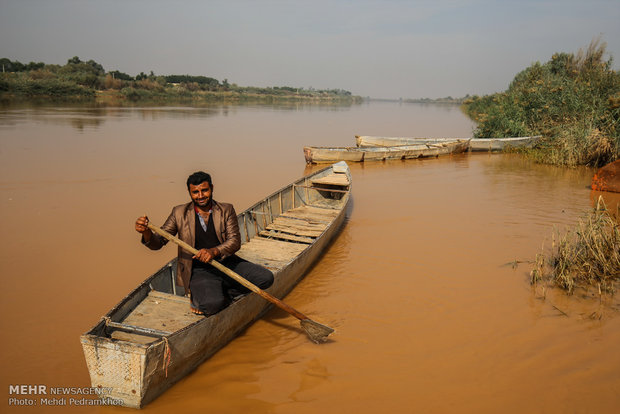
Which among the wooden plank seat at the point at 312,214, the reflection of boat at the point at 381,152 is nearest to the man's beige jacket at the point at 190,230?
the wooden plank seat at the point at 312,214

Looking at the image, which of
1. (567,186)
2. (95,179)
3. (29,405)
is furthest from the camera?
(567,186)

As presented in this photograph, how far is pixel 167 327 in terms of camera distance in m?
3.58

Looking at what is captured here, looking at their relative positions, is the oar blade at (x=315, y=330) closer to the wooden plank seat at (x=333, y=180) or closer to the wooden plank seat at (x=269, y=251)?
the wooden plank seat at (x=269, y=251)

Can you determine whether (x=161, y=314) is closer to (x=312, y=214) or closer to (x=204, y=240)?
(x=204, y=240)

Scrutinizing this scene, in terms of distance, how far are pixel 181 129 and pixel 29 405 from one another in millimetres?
19555

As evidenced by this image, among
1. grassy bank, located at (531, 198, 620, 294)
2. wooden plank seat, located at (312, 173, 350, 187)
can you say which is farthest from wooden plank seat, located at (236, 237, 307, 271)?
grassy bank, located at (531, 198, 620, 294)

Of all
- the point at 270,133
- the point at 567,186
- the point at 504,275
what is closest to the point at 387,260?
the point at 504,275

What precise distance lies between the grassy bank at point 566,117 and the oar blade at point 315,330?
10.4 m

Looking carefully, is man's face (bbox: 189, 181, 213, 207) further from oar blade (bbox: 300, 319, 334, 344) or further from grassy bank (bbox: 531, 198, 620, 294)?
grassy bank (bbox: 531, 198, 620, 294)

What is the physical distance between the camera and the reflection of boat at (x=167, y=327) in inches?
117

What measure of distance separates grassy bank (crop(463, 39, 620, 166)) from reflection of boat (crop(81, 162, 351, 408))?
9.86m

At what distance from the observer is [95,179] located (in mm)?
10453

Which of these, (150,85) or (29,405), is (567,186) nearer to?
(29,405)

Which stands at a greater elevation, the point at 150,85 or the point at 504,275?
the point at 150,85
